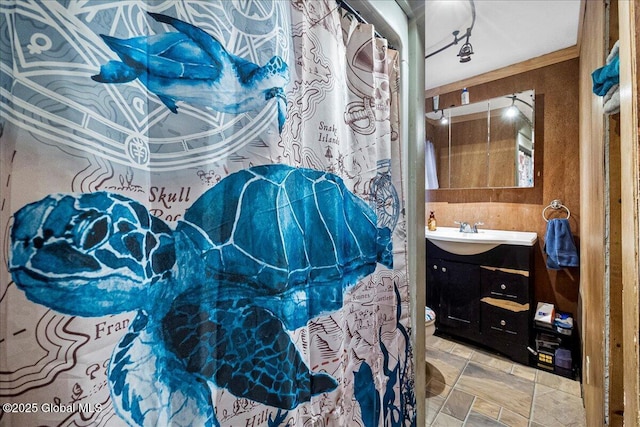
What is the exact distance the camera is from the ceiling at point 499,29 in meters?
1.78

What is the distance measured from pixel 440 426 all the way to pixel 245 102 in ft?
6.91

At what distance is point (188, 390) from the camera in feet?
1.64

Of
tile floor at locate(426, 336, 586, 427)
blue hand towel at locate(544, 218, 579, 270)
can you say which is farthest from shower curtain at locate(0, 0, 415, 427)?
blue hand towel at locate(544, 218, 579, 270)

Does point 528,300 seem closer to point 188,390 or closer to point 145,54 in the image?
point 188,390

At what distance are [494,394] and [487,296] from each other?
73cm

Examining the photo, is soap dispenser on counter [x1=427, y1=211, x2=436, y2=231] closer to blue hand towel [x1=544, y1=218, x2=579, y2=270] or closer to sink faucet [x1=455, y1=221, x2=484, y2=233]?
sink faucet [x1=455, y1=221, x2=484, y2=233]

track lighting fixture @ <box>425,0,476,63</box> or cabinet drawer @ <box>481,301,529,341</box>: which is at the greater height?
track lighting fixture @ <box>425,0,476,63</box>

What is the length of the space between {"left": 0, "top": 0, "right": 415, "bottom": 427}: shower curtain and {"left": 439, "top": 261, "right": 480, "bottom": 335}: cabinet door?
6.22 ft

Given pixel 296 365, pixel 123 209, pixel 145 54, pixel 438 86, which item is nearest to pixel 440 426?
pixel 296 365

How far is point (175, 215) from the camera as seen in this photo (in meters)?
0.49

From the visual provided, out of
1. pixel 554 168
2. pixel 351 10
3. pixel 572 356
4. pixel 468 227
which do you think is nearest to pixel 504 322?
pixel 572 356

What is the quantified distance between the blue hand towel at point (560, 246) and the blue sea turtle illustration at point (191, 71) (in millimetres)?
2641

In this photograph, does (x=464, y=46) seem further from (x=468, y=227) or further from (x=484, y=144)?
(x=468, y=227)

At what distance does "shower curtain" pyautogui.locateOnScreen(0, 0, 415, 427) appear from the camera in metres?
0.35
